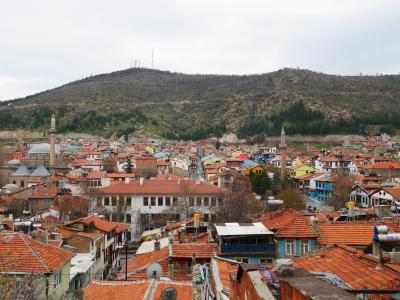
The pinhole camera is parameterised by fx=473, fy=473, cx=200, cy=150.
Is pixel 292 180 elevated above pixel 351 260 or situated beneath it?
situated beneath

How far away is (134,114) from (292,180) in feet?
336

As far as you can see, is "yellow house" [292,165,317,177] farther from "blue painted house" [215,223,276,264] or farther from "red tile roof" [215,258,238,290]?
"red tile roof" [215,258,238,290]

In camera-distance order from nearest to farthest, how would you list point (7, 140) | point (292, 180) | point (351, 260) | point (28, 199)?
point (351, 260)
point (28, 199)
point (292, 180)
point (7, 140)

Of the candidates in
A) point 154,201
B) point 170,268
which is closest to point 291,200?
point 154,201

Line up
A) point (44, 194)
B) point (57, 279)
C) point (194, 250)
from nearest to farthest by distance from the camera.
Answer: point (57, 279)
point (194, 250)
point (44, 194)

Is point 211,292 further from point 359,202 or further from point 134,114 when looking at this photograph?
point 134,114

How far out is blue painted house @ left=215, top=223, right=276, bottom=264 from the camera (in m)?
16.7

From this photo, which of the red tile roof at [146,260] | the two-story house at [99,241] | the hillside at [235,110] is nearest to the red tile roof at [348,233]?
the red tile roof at [146,260]

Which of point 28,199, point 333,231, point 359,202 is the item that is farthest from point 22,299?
point 359,202

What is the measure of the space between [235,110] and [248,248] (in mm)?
154500

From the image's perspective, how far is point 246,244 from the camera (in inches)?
667

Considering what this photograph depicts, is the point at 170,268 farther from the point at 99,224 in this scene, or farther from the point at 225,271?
the point at 99,224

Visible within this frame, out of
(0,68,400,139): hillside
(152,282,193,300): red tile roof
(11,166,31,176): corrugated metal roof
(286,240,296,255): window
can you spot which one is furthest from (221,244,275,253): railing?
(0,68,400,139): hillside

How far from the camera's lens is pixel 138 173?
215 feet
